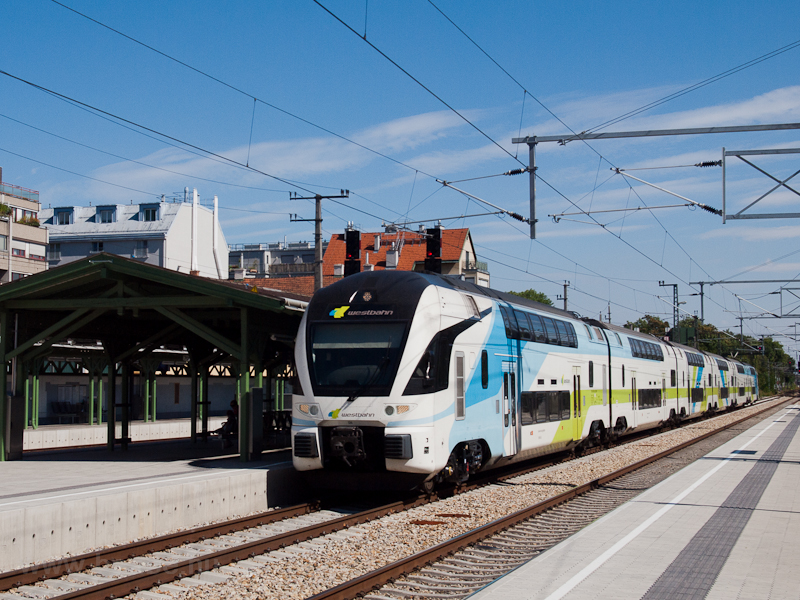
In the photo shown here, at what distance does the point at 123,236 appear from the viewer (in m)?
75.2

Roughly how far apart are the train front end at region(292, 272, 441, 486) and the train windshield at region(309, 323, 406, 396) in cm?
2

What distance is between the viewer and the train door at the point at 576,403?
69.5ft

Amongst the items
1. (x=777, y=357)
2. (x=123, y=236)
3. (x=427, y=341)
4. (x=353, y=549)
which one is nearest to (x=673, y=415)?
(x=427, y=341)

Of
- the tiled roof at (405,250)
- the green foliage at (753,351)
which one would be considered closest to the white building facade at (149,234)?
the tiled roof at (405,250)

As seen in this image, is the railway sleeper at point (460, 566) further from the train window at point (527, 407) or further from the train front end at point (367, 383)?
the train window at point (527, 407)

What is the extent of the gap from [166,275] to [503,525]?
897 cm

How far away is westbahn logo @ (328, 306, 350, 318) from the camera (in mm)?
14031

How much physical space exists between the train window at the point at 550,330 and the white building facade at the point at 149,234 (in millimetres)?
57112

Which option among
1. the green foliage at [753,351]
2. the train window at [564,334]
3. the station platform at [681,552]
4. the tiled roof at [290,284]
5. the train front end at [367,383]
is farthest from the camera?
the green foliage at [753,351]

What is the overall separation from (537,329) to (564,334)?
2365 mm

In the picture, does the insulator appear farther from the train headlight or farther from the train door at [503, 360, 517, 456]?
the train headlight

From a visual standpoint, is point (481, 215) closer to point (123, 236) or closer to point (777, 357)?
point (123, 236)

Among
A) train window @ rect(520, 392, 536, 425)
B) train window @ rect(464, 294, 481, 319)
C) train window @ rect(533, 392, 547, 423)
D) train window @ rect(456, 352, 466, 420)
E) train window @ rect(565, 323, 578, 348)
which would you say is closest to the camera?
train window @ rect(456, 352, 466, 420)

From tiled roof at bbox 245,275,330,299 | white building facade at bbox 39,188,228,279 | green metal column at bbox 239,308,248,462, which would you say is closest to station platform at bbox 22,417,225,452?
green metal column at bbox 239,308,248,462
